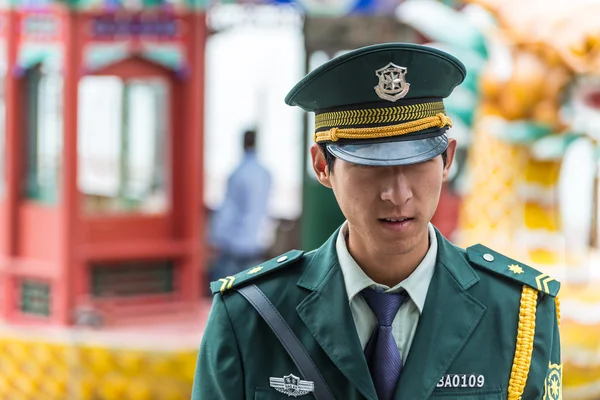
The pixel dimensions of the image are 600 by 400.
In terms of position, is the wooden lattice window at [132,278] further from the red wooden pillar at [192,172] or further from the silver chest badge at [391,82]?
the silver chest badge at [391,82]

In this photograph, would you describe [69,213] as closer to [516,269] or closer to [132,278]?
[132,278]

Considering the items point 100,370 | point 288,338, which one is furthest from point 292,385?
point 100,370

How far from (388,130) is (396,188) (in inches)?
4.7

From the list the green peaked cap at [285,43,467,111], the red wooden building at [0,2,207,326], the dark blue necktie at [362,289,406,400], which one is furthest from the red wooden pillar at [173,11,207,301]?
the dark blue necktie at [362,289,406,400]

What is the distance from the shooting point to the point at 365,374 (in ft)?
6.66

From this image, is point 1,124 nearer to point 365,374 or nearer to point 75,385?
point 75,385

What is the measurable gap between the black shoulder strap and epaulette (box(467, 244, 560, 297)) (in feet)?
1.32

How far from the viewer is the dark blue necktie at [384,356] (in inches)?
81.1

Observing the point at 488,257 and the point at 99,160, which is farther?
the point at 99,160

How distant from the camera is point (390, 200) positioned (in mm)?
1988

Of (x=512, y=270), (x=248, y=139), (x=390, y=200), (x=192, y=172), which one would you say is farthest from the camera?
(x=248, y=139)

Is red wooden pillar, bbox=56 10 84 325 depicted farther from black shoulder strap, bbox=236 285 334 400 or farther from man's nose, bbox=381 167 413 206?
man's nose, bbox=381 167 413 206

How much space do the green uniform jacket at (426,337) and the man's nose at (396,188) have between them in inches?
9.3

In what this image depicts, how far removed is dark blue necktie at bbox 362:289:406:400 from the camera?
2061 millimetres
